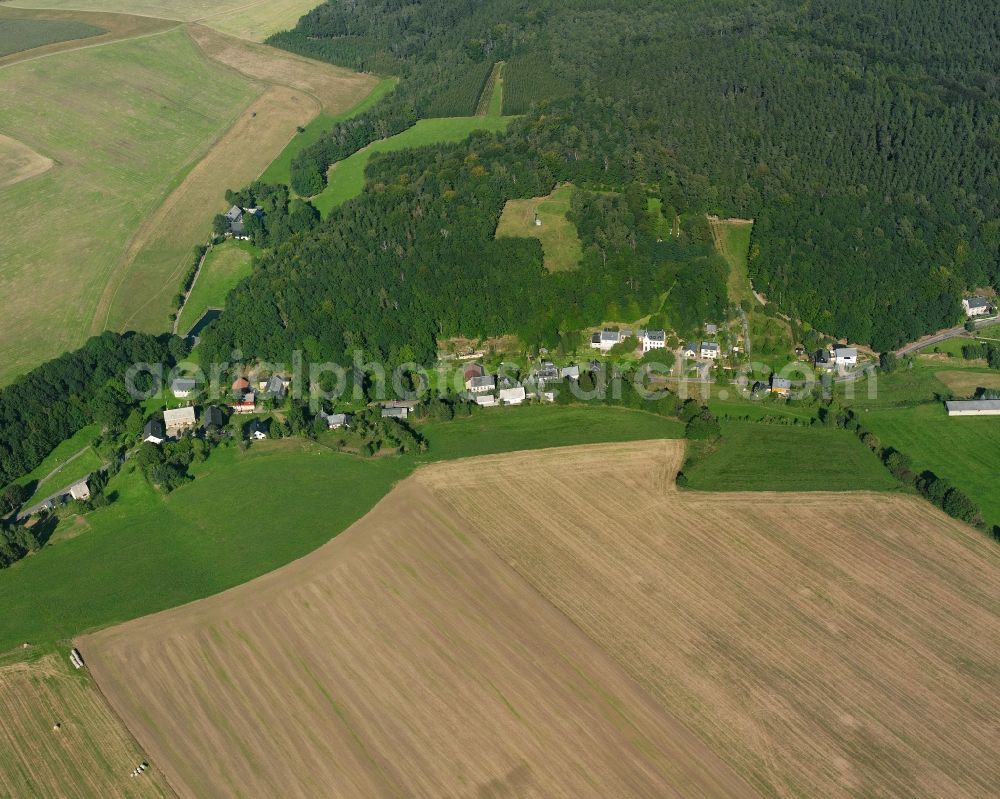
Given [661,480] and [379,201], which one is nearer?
[661,480]

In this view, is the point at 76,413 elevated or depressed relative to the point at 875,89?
depressed

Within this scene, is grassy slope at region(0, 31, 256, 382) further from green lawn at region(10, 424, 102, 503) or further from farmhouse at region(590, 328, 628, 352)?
farmhouse at region(590, 328, 628, 352)

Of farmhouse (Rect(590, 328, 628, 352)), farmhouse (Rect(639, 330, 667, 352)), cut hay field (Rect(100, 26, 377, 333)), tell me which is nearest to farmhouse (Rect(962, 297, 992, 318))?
farmhouse (Rect(639, 330, 667, 352))

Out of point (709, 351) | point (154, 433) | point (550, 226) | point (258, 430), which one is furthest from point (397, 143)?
point (154, 433)

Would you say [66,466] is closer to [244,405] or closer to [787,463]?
[244,405]

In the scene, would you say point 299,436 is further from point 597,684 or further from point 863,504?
point 863,504

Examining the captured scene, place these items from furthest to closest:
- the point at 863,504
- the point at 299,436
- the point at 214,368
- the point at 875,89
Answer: the point at 875,89, the point at 214,368, the point at 299,436, the point at 863,504

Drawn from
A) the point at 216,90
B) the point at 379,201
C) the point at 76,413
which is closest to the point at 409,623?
the point at 76,413

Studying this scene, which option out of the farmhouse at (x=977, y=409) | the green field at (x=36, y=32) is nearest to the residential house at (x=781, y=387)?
the farmhouse at (x=977, y=409)
